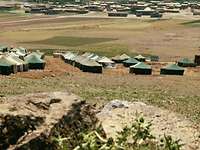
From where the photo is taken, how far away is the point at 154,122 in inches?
1123

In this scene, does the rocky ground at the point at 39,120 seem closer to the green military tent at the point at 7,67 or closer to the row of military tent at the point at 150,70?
the green military tent at the point at 7,67

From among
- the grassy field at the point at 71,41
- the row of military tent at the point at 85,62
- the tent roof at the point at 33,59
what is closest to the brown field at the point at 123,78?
the row of military tent at the point at 85,62

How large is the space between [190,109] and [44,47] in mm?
57335

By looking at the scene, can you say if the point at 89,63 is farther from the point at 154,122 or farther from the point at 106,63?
the point at 154,122

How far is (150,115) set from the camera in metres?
30.6

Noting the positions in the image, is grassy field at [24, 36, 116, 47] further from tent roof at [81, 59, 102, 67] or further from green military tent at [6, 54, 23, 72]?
green military tent at [6, 54, 23, 72]

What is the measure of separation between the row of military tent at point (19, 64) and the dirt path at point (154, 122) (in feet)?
98.2

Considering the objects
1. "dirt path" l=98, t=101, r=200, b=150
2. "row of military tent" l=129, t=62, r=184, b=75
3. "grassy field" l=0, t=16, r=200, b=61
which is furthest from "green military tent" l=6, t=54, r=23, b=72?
"dirt path" l=98, t=101, r=200, b=150

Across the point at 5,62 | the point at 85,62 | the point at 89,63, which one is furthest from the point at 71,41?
the point at 5,62

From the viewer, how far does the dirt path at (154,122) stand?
2533cm

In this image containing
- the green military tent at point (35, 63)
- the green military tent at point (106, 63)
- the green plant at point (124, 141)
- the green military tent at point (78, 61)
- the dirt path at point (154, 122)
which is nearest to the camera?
the green plant at point (124, 141)

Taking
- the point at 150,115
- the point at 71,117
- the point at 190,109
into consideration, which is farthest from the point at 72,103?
the point at 190,109

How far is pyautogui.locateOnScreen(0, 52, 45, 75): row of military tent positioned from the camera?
6028 cm

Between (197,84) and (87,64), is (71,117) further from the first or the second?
(87,64)
